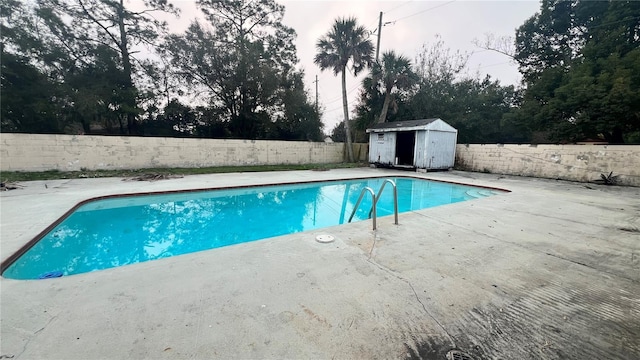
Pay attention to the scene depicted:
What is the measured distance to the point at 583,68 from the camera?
10.4m

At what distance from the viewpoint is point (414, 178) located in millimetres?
10352

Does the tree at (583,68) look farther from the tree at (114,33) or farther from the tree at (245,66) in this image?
the tree at (114,33)

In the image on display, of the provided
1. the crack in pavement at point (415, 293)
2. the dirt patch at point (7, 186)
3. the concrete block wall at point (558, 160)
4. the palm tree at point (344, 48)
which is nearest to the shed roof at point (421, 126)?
the concrete block wall at point (558, 160)

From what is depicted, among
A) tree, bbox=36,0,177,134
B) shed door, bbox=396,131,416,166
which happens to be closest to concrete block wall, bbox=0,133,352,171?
tree, bbox=36,0,177,134

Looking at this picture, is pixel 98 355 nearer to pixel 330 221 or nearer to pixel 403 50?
pixel 330 221

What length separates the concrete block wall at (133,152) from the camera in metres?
8.24

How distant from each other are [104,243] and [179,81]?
12503mm

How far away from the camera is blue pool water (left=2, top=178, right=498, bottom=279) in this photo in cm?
342

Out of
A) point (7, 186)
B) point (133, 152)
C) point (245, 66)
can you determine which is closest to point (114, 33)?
point (245, 66)

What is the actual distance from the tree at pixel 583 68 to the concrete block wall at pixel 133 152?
1204 cm

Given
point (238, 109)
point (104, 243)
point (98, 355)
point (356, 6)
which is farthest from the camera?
point (238, 109)

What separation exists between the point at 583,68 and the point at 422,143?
23.8ft

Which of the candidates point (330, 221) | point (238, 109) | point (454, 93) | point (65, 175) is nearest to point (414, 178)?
point (330, 221)

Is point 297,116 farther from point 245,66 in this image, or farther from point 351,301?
point 351,301
